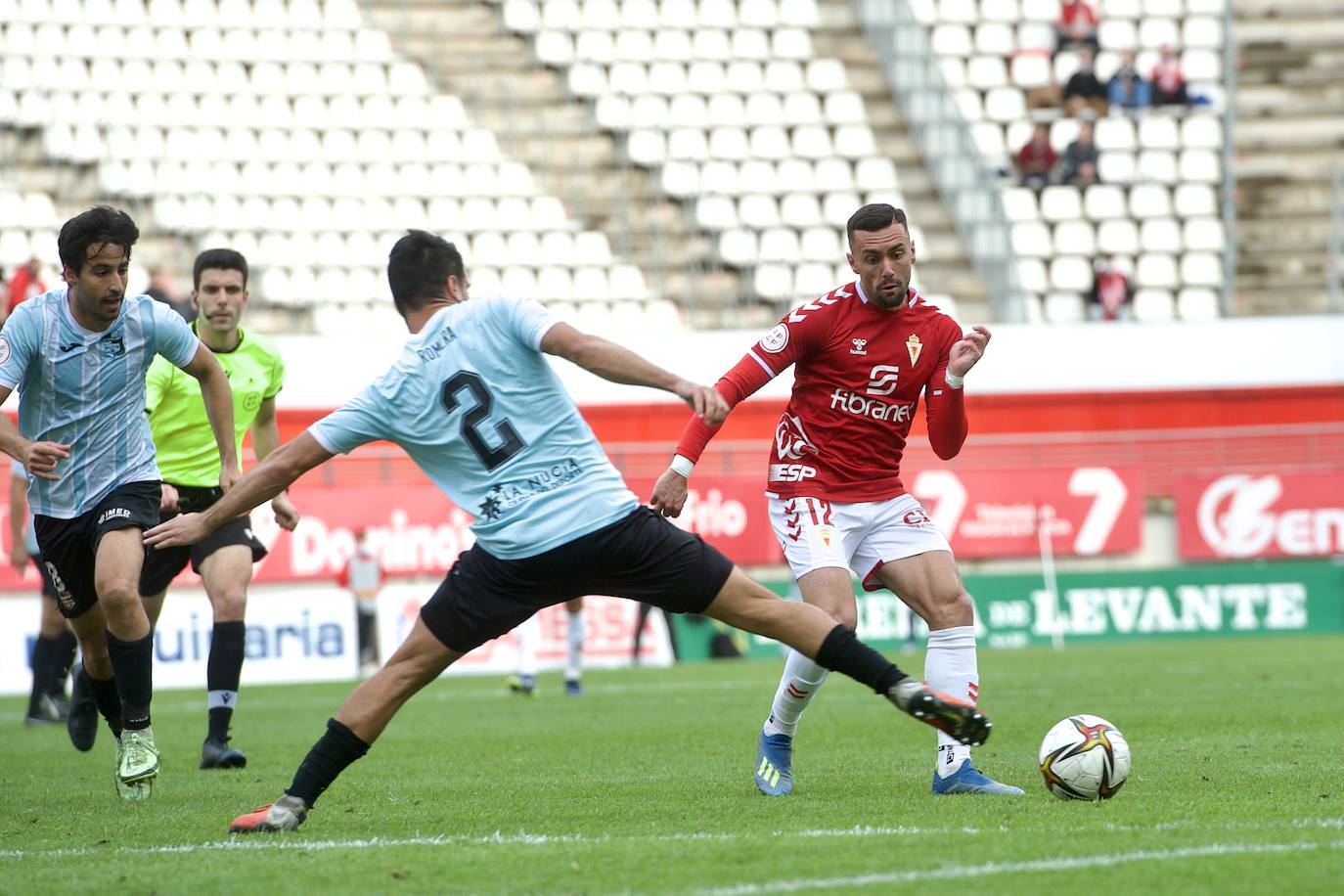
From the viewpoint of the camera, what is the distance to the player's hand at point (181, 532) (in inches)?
252

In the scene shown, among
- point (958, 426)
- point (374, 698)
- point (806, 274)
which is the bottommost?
point (374, 698)

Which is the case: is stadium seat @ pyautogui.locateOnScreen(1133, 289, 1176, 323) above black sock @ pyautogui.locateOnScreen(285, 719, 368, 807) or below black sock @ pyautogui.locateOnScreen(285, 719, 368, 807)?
above

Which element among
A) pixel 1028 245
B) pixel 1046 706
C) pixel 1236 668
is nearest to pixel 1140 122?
pixel 1028 245

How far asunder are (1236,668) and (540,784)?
396 inches

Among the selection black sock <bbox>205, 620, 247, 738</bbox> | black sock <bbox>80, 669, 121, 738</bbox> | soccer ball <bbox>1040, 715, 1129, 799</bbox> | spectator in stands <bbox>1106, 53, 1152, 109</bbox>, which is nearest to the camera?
soccer ball <bbox>1040, 715, 1129, 799</bbox>

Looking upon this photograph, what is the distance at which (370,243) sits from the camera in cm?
2578

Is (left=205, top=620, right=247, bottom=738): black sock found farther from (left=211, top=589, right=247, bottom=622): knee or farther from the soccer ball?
the soccer ball

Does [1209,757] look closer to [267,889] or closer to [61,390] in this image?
[267,889]

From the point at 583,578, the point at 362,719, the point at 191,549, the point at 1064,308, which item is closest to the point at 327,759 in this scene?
the point at 362,719

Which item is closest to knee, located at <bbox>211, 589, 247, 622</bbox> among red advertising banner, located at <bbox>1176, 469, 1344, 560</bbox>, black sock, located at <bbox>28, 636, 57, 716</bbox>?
black sock, located at <bbox>28, 636, 57, 716</bbox>

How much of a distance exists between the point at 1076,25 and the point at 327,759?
25.3 m

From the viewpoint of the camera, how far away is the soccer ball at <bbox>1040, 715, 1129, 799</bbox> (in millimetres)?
6855

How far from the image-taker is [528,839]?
6.22 m

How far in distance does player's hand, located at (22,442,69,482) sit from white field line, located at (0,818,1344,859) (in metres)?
1.60
